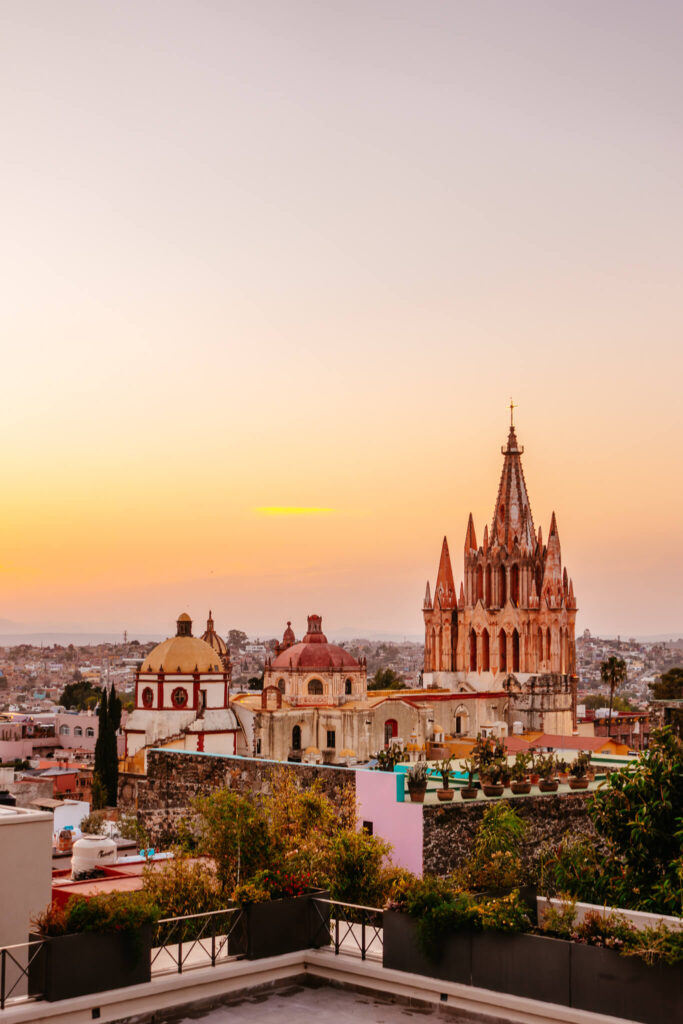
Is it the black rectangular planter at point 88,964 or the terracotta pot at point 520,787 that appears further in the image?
the terracotta pot at point 520,787

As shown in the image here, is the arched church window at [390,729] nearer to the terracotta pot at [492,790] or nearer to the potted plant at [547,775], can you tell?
the potted plant at [547,775]

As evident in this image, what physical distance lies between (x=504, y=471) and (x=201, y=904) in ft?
194

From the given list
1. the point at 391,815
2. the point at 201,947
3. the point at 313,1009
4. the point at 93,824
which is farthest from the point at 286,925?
the point at 93,824

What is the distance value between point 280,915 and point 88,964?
2317 mm

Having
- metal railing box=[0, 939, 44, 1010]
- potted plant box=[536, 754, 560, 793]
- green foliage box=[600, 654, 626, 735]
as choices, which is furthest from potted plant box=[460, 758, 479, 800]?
green foliage box=[600, 654, 626, 735]

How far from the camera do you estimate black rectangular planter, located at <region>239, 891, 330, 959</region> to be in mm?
12250

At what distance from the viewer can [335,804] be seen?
1969cm

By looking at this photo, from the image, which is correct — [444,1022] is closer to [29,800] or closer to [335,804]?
[335,804]

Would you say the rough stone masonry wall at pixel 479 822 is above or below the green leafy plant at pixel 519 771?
below

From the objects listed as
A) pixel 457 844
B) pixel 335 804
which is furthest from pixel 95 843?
pixel 457 844

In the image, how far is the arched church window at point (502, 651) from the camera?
70.6m

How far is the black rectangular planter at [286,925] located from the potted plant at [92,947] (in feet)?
4.25

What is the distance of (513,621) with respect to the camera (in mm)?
70438

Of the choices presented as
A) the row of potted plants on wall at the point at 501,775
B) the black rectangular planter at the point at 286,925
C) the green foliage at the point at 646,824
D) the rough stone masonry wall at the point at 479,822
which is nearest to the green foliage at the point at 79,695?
the row of potted plants on wall at the point at 501,775
